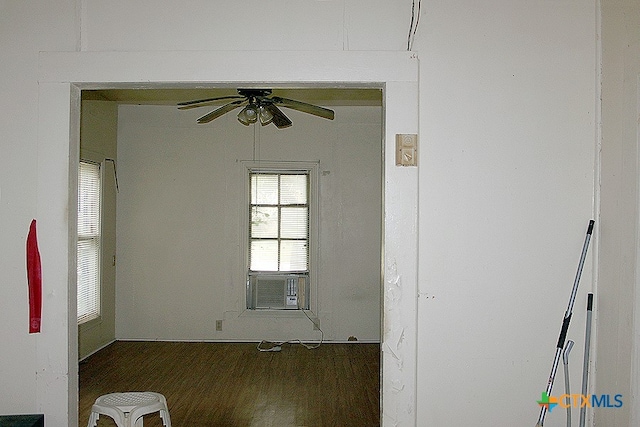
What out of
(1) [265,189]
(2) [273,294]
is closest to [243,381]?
(2) [273,294]

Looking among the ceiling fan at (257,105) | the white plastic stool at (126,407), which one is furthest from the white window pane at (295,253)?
the white plastic stool at (126,407)

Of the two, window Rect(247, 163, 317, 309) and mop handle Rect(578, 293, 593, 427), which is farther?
window Rect(247, 163, 317, 309)

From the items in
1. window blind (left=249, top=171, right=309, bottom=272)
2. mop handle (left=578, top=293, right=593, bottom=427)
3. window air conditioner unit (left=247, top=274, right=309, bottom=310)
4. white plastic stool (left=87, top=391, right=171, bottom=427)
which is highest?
window blind (left=249, top=171, right=309, bottom=272)

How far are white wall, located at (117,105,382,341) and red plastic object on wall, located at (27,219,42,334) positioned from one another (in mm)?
4570

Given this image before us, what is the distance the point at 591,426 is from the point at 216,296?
521cm

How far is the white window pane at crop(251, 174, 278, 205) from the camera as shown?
7484 millimetres

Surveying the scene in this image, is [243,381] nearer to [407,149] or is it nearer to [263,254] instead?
[263,254]

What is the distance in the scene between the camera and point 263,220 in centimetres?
749

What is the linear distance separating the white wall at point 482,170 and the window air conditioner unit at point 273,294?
464cm

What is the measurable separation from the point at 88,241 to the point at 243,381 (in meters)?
2.31

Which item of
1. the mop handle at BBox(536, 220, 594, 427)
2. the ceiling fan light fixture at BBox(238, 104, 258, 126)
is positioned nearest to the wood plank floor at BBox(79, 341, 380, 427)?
the mop handle at BBox(536, 220, 594, 427)

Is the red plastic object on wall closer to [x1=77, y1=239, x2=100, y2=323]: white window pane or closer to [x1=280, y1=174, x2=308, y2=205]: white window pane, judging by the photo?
[x1=77, y1=239, x2=100, y2=323]: white window pane

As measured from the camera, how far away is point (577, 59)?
2.82 m

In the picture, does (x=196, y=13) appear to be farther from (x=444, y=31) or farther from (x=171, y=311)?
(x=171, y=311)
